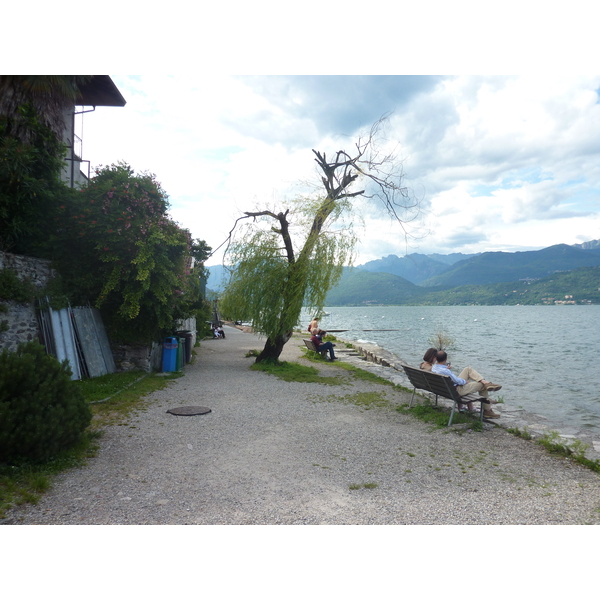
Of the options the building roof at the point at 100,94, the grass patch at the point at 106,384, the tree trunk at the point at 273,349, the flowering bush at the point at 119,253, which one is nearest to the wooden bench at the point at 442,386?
the tree trunk at the point at 273,349

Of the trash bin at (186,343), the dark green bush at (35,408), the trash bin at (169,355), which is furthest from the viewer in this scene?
the trash bin at (186,343)

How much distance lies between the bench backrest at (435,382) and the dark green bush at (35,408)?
5487 mm

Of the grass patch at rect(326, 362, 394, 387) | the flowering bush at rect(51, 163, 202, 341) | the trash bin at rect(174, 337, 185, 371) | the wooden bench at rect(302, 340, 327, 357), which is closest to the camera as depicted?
the flowering bush at rect(51, 163, 202, 341)

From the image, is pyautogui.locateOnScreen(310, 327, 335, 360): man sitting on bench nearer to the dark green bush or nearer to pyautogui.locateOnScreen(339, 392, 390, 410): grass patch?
pyautogui.locateOnScreen(339, 392, 390, 410): grass patch

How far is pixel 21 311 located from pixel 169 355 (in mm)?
4263

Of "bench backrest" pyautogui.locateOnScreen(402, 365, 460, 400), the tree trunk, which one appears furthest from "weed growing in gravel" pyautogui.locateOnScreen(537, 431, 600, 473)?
the tree trunk

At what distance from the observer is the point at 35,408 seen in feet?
15.2

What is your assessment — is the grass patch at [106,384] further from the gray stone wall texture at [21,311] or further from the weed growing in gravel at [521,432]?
the weed growing in gravel at [521,432]

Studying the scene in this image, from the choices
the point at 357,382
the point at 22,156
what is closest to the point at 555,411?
the point at 357,382

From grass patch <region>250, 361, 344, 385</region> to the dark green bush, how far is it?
7.05 metres

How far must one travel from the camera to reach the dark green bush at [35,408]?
4.47m

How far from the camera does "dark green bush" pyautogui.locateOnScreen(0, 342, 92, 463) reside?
4.47 m

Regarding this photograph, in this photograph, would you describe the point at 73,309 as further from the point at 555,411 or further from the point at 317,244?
the point at 555,411
